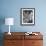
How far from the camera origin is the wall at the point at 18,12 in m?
4.57

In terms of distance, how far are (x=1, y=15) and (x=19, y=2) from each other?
774 mm

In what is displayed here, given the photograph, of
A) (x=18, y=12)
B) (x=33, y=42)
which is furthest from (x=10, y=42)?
(x=18, y=12)

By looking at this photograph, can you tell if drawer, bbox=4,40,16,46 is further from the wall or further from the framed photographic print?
the framed photographic print

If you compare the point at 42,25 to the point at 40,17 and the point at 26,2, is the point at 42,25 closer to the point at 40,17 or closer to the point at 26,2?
the point at 40,17

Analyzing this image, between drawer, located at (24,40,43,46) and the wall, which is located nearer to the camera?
drawer, located at (24,40,43,46)

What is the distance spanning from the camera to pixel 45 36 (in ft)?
15.2

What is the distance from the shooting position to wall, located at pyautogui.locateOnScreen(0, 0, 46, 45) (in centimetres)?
457

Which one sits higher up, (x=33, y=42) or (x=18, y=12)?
(x=18, y=12)

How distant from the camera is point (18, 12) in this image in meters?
4.58

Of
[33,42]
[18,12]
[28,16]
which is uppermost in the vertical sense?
[18,12]

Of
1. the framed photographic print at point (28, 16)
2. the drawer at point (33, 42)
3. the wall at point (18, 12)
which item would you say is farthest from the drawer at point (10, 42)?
the framed photographic print at point (28, 16)

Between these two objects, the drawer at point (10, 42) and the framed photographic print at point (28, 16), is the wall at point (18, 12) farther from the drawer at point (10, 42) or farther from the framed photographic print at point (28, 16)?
the drawer at point (10, 42)

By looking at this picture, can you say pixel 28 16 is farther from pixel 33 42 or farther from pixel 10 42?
pixel 10 42

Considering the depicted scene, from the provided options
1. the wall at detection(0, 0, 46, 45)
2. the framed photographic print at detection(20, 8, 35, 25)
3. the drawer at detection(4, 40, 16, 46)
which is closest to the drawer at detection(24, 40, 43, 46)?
the drawer at detection(4, 40, 16, 46)
